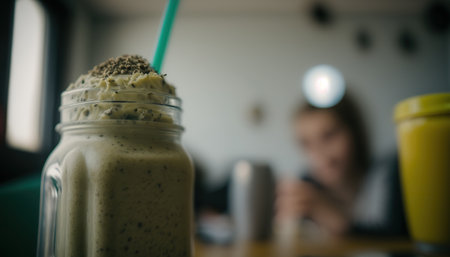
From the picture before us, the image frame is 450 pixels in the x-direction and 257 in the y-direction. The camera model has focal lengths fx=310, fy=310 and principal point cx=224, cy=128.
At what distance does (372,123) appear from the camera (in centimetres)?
331

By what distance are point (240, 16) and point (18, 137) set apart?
2.46 m

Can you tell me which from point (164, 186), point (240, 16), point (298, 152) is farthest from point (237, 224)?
point (240, 16)

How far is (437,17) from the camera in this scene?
3.17 meters

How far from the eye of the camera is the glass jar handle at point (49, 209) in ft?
0.91

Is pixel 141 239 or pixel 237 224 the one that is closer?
pixel 141 239

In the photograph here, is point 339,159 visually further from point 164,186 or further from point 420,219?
point 164,186

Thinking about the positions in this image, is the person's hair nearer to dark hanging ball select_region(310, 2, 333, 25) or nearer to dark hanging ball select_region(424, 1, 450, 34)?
dark hanging ball select_region(310, 2, 333, 25)

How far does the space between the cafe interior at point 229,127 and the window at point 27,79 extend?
0.04 feet

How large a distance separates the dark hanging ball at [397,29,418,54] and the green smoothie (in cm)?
367

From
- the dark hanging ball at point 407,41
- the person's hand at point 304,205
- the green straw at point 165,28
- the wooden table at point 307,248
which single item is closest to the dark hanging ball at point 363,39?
the dark hanging ball at point 407,41

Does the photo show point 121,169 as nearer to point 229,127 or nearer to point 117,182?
point 117,182

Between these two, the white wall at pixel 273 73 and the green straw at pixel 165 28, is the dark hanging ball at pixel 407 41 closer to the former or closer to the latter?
the white wall at pixel 273 73

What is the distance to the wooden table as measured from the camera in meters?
0.54

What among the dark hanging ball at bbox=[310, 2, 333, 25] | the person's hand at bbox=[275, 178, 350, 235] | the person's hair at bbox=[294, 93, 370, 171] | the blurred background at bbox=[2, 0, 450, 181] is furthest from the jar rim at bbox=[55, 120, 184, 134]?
the dark hanging ball at bbox=[310, 2, 333, 25]
